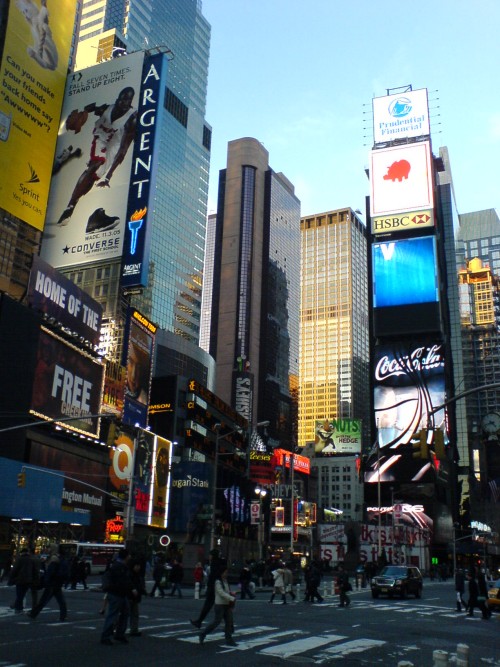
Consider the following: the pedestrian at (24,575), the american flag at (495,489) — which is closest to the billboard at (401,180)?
the american flag at (495,489)

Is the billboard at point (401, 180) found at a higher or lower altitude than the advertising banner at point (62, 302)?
higher

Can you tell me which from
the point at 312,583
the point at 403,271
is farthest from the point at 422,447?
the point at 403,271

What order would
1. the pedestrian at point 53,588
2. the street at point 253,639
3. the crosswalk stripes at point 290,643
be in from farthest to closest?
the pedestrian at point 53,588
the crosswalk stripes at point 290,643
the street at point 253,639

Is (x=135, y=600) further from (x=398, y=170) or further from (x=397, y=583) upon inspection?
(x=398, y=170)

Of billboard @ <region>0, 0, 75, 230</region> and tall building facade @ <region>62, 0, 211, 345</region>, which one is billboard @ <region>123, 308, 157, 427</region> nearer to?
billboard @ <region>0, 0, 75, 230</region>

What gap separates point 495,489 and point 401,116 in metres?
79.3

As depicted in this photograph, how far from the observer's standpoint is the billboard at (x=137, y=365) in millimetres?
72875

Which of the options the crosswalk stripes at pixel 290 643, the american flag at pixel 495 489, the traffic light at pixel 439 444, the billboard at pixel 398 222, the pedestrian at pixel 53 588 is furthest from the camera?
the american flag at pixel 495 489

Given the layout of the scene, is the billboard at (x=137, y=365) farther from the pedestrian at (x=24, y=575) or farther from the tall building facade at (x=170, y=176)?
the pedestrian at (x=24, y=575)

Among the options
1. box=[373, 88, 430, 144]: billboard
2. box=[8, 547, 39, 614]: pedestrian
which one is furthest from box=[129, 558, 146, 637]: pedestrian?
box=[373, 88, 430, 144]: billboard

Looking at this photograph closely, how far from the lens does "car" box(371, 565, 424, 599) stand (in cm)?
3375

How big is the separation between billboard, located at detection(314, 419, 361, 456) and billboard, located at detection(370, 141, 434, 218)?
6988 cm

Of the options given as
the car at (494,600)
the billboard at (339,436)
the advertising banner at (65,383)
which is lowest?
the car at (494,600)

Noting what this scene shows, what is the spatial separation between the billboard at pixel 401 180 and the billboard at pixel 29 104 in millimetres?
72581
